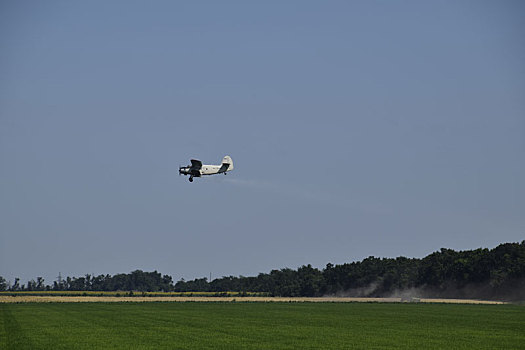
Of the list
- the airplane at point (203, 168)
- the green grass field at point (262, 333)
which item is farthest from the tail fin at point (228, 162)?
the green grass field at point (262, 333)

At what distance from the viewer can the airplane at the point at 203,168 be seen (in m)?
91.0

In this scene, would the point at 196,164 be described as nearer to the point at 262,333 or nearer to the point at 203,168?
the point at 203,168

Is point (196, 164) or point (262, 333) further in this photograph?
point (196, 164)

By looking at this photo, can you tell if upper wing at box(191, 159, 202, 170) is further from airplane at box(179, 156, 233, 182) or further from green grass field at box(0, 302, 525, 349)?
green grass field at box(0, 302, 525, 349)

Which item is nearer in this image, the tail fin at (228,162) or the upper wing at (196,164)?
the upper wing at (196,164)

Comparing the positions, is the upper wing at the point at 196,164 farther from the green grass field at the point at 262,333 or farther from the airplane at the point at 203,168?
the green grass field at the point at 262,333

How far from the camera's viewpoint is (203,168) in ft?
314

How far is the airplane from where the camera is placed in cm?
9100

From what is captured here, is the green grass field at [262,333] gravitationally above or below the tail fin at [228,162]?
below

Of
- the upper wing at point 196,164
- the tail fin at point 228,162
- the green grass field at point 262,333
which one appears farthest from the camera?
the tail fin at point 228,162

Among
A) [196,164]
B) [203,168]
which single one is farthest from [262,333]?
[203,168]

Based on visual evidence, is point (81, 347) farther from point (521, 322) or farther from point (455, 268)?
point (455, 268)

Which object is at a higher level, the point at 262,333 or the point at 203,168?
the point at 203,168

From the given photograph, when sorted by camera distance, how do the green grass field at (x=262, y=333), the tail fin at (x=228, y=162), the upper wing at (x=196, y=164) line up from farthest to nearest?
the tail fin at (x=228, y=162) < the upper wing at (x=196, y=164) < the green grass field at (x=262, y=333)
